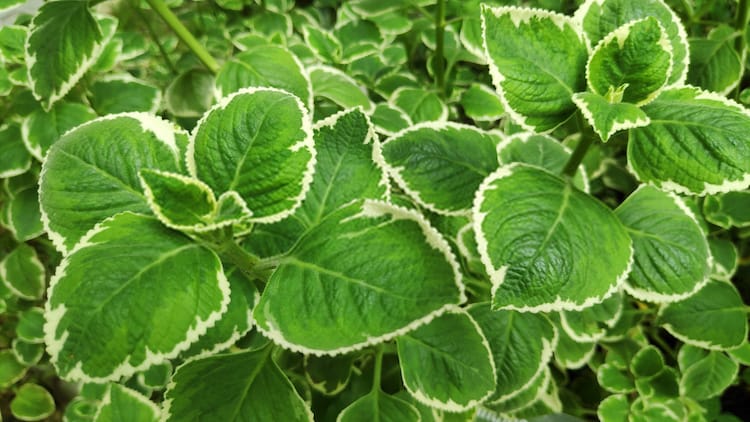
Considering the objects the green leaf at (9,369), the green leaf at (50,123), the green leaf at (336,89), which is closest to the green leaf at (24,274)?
the green leaf at (9,369)

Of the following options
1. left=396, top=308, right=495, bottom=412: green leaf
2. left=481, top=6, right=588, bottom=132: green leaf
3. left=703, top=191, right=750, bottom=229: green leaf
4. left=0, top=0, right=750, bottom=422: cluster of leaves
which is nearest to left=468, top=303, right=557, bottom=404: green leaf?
left=0, top=0, right=750, bottom=422: cluster of leaves

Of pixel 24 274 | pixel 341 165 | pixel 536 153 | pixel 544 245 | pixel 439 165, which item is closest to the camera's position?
pixel 544 245

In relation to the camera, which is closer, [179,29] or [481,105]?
[179,29]

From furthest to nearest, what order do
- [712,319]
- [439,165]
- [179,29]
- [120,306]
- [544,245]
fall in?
[712,319] < [179,29] < [439,165] < [544,245] < [120,306]

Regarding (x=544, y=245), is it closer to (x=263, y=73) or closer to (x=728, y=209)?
(x=263, y=73)

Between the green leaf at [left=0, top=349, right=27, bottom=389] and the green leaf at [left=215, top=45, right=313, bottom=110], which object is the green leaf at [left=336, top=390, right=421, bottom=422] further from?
the green leaf at [left=0, top=349, right=27, bottom=389]

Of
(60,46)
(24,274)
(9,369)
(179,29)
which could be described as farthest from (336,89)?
(9,369)

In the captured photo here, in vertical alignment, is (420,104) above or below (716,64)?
below

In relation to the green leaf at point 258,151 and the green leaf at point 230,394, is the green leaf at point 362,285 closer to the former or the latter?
the green leaf at point 258,151
